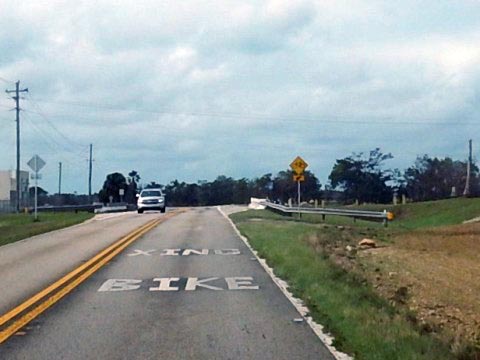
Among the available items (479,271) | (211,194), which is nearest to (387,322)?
(479,271)

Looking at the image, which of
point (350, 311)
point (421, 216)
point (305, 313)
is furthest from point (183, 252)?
point (421, 216)

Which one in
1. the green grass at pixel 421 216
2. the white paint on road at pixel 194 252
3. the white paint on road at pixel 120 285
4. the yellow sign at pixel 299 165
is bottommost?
the white paint on road at pixel 120 285

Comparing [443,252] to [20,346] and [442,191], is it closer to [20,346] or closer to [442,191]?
[20,346]

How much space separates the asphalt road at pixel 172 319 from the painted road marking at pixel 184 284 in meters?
0.02

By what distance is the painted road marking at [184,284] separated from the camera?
17203mm

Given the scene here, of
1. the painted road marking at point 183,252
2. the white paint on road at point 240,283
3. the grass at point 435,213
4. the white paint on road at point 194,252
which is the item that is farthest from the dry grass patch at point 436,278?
the grass at point 435,213

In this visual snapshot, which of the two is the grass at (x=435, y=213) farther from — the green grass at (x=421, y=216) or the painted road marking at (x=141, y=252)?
the painted road marking at (x=141, y=252)

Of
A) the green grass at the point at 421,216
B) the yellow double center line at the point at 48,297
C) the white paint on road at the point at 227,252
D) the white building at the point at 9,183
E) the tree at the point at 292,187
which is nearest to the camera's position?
the yellow double center line at the point at 48,297

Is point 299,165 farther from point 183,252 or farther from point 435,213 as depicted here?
point 183,252

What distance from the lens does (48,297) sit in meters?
15.8

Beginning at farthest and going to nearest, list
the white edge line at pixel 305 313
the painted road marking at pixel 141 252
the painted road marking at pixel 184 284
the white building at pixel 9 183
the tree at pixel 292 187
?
the tree at pixel 292 187, the white building at pixel 9 183, the painted road marking at pixel 141 252, the painted road marking at pixel 184 284, the white edge line at pixel 305 313

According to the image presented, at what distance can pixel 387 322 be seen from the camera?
1209 cm

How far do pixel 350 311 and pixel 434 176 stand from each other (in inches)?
3643

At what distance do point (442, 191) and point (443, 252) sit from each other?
2942 inches
